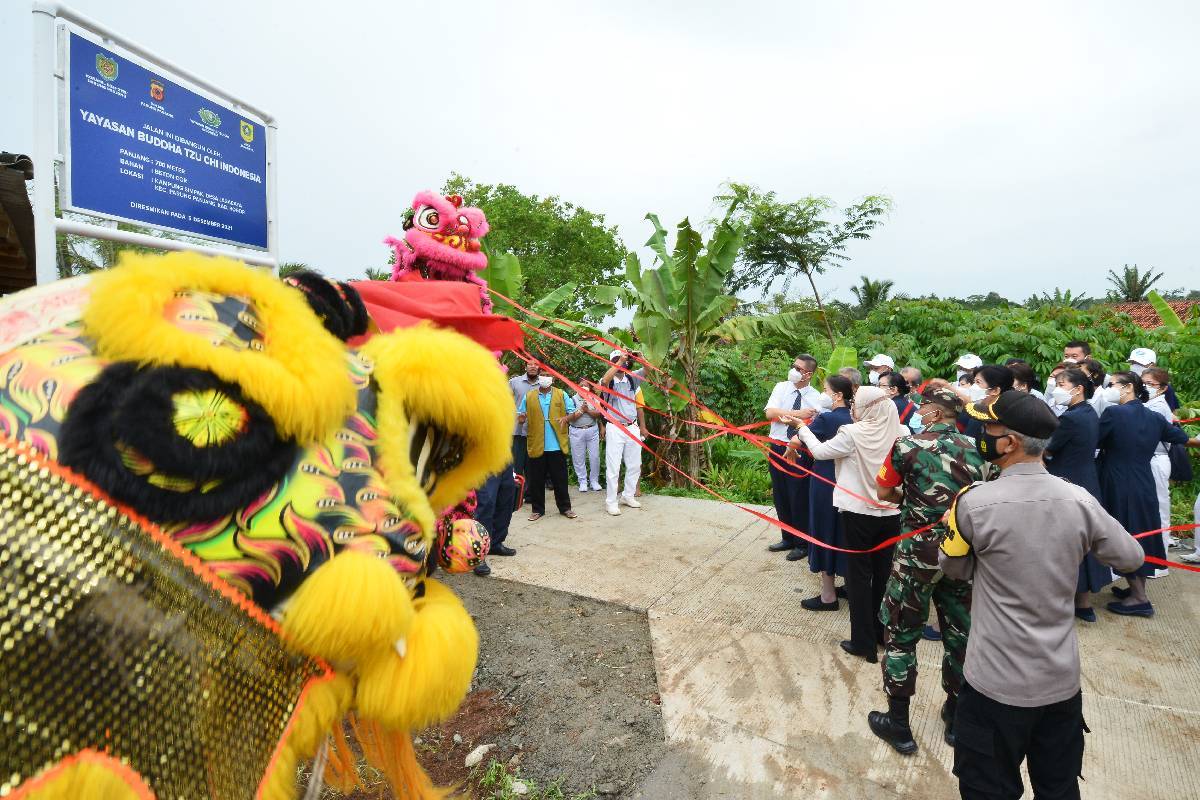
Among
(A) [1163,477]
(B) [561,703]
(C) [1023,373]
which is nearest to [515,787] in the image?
(B) [561,703]

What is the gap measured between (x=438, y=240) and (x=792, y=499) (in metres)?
3.76

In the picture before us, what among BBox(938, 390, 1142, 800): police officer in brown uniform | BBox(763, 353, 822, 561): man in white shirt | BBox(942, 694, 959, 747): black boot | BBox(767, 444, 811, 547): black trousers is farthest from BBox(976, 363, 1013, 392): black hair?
BBox(938, 390, 1142, 800): police officer in brown uniform

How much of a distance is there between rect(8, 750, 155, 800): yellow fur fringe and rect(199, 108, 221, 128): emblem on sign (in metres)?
2.45

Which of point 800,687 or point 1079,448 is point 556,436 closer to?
point 800,687

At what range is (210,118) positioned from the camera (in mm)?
2480

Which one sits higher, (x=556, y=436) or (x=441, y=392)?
(x=441, y=392)

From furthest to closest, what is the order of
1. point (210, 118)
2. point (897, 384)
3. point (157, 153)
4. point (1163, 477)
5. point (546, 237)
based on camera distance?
point (546, 237)
point (1163, 477)
point (897, 384)
point (210, 118)
point (157, 153)

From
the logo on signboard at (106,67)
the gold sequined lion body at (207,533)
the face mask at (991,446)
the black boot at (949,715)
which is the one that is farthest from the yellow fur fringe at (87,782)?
the black boot at (949,715)

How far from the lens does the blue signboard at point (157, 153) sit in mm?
2062

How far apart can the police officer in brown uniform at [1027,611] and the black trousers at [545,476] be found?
5.11 meters

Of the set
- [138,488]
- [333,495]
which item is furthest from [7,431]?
[333,495]

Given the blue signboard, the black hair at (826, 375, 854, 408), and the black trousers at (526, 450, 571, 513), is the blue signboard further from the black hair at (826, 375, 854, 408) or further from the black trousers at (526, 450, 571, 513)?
the black trousers at (526, 450, 571, 513)

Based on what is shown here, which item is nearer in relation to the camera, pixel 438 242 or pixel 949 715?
pixel 438 242

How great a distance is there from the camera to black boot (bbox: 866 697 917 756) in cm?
279
